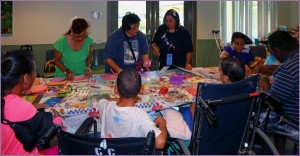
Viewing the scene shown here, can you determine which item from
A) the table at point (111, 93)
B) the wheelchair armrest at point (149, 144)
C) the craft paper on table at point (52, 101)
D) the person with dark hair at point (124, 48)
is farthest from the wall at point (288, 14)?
the wheelchair armrest at point (149, 144)

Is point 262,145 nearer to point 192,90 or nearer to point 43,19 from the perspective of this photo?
point 192,90

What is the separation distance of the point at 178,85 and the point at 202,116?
2.53 ft

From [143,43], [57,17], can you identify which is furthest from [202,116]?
[57,17]

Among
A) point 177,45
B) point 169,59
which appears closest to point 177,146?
point 169,59

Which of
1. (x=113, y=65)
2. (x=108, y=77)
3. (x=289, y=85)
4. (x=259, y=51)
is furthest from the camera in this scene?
(x=259, y=51)

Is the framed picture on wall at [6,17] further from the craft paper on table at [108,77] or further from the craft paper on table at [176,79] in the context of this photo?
the craft paper on table at [176,79]

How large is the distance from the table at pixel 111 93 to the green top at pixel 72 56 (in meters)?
0.32

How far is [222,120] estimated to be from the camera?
1.64 metres

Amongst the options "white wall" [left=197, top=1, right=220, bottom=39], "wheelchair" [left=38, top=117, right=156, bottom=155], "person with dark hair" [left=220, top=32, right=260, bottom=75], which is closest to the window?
"white wall" [left=197, top=1, right=220, bottom=39]

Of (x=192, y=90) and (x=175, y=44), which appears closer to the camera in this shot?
(x=192, y=90)

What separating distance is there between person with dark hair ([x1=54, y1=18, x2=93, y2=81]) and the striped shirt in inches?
60.8

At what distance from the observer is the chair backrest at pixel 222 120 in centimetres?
158

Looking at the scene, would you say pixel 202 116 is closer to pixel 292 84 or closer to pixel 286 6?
pixel 292 84

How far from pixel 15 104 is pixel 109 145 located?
462 millimetres
